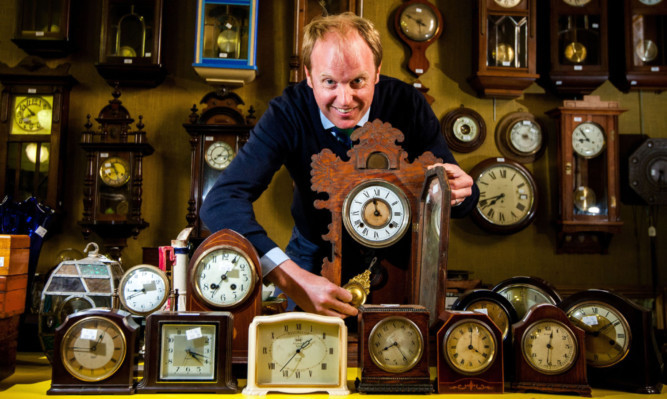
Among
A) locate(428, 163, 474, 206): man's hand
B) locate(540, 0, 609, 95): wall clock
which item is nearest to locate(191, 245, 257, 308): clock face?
locate(428, 163, 474, 206): man's hand

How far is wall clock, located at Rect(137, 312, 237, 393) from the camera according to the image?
5.29 ft

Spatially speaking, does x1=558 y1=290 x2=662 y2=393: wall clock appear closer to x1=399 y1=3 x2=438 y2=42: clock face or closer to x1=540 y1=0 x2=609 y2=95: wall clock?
x1=540 y1=0 x2=609 y2=95: wall clock

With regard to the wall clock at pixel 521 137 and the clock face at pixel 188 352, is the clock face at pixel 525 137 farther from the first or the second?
the clock face at pixel 188 352

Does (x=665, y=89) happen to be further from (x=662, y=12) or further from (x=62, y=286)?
(x=62, y=286)

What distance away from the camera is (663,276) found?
4.73m

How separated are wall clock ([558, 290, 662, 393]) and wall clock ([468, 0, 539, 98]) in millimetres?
3053

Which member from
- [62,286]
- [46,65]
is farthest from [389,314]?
[46,65]

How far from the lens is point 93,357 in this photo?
1627 mm

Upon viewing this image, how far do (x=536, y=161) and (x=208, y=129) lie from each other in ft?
9.42

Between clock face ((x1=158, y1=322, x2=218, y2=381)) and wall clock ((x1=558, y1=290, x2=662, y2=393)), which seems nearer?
clock face ((x1=158, y1=322, x2=218, y2=381))

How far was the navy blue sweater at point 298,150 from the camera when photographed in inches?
80.7

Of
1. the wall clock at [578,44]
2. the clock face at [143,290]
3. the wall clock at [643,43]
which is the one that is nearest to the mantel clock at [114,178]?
the clock face at [143,290]

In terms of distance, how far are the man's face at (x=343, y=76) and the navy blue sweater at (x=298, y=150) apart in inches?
5.2

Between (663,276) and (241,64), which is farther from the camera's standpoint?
(663,276)
